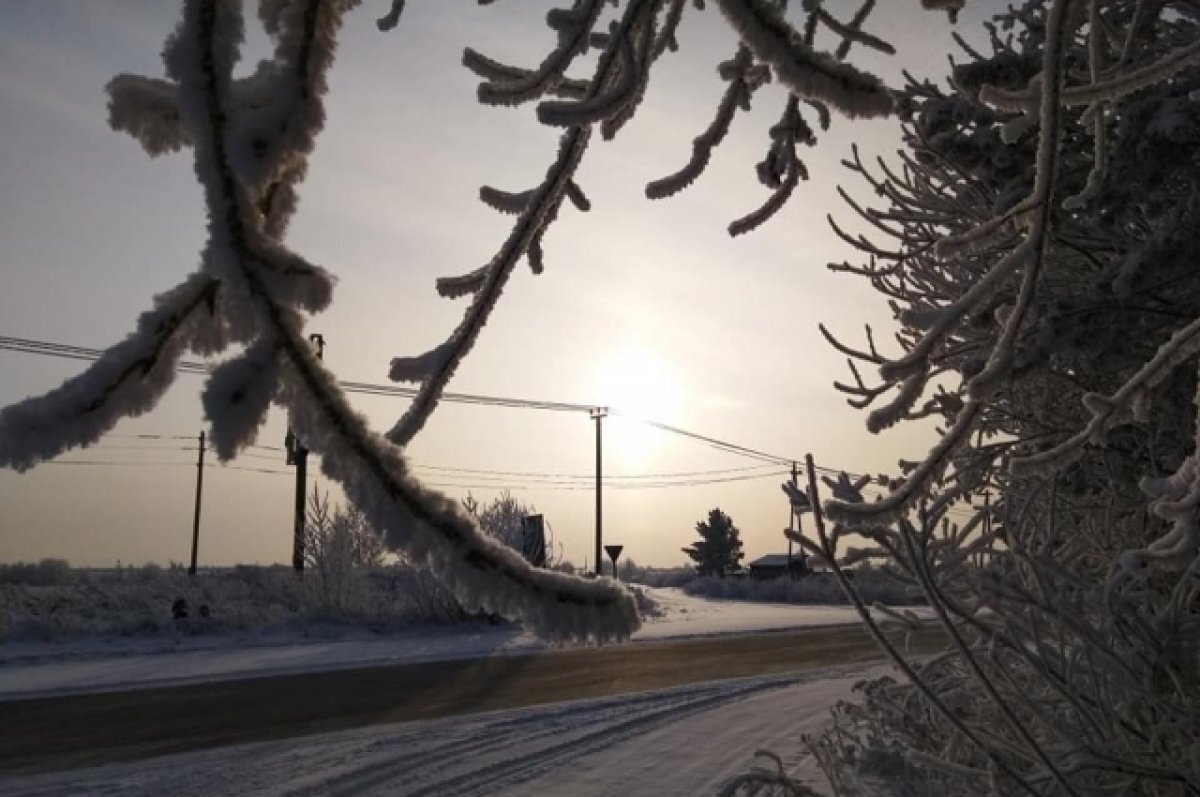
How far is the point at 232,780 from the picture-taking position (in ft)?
30.3

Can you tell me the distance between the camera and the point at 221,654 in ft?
65.8

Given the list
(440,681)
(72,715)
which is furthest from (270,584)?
(72,715)

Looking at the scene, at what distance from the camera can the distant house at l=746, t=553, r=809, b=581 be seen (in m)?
59.7

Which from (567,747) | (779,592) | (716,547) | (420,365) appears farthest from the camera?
(716,547)

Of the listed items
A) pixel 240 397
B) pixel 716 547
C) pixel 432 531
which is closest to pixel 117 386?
pixel 240 397

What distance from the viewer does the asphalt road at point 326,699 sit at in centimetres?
1108

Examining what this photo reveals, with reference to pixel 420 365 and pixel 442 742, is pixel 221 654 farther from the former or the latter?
pixel 420 365

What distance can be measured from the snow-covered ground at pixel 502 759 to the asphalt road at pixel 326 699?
92 centimetres

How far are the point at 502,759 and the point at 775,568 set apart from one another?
224ft

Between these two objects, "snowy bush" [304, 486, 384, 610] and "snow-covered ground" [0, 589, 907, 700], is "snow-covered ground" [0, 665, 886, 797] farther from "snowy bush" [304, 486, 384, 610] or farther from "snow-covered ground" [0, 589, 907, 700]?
"snowy bush" [304, 486, 384, 610]

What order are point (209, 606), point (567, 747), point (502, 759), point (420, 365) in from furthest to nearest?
point (209, 606)
point (567, 747)
point (502, 759)
point (420, 365)

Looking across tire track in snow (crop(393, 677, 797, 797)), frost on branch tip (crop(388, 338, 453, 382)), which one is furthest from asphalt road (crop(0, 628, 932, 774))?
frost on branch tip (crop(388, 338, 453, 382))

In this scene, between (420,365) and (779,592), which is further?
(779,592)

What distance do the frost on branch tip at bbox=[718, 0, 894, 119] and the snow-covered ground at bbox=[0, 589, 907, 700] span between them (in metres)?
16.5
